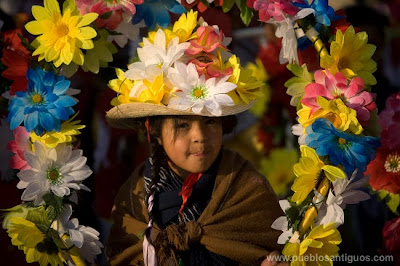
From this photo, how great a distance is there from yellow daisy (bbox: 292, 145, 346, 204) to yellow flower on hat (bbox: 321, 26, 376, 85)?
0.77 feet

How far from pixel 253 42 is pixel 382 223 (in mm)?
892

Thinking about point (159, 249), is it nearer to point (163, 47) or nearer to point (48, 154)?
point (48, 154)

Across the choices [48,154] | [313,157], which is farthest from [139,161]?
[313,157]

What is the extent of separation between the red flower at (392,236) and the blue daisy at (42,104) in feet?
3.41

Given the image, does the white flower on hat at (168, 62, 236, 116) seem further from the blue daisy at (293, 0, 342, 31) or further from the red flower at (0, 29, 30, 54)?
the red flower at (0, 29, 30, 54)

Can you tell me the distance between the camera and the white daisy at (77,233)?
78.8 inches

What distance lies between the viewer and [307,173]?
6.28ft

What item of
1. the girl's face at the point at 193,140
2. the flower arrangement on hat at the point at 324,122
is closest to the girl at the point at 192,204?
the girl's face at the point at 193,140

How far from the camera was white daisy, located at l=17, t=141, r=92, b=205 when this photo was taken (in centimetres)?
200

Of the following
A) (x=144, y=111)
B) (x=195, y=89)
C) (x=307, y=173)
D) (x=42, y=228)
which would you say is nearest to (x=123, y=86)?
(x=144, y=111)

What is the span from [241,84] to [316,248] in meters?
0.47

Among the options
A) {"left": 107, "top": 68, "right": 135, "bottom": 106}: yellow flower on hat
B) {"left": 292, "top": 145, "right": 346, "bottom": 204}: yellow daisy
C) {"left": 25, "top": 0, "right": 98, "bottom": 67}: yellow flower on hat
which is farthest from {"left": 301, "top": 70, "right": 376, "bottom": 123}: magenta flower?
{"left": 25, "top": 0, "right": 98, "bottom": 67}: yellow flower on hat

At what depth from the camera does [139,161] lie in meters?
2.54

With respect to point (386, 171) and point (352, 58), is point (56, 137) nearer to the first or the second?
point (352, 58)
